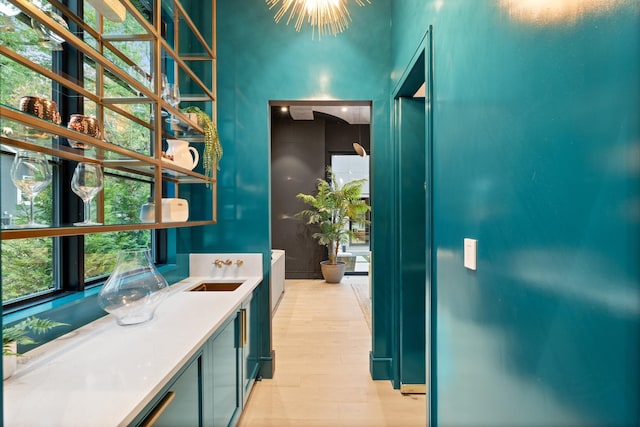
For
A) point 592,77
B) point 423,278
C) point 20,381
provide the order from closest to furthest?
1. point 592,77
2. point 20,381
3. point 423,278

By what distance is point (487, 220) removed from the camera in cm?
106

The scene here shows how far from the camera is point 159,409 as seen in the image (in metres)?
0.99

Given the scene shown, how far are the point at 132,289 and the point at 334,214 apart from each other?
4958mm

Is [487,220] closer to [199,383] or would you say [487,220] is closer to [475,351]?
[475,351]

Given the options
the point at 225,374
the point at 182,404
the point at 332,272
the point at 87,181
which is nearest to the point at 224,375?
the point at 225,374

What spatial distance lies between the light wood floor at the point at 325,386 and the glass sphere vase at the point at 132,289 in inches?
45.1

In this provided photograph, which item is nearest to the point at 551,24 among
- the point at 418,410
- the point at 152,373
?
the point at 152,373

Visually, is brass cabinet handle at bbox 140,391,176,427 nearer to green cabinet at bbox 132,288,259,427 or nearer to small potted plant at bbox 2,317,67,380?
green cabinet at bbox 132,288,259,427

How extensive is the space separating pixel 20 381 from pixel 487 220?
59.7 inches

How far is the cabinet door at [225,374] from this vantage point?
153 cm

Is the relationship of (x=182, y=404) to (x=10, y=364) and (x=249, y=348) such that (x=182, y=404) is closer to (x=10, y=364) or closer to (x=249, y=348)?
(x=10, y=364)

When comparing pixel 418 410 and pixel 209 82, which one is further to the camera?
pixel 209 82

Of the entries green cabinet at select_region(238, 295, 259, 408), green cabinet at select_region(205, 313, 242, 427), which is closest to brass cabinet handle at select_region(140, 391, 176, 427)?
green cabinet at select_region(205, 313, 242, 427)

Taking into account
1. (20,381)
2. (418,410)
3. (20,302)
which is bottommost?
(418,410)
